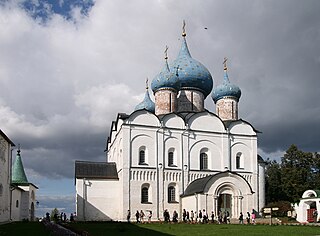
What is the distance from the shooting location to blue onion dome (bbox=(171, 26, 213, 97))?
37.5 metres

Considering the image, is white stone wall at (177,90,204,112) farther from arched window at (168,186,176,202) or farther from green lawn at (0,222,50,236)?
green lawn at (0,222,50,236)

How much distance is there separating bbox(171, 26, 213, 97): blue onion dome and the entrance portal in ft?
33.3

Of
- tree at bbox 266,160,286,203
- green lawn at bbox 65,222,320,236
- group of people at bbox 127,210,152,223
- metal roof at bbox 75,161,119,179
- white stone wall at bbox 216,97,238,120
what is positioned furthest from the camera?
tree at bbox 266,160,286,203

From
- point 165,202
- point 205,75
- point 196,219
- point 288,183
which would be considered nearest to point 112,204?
point 165,202

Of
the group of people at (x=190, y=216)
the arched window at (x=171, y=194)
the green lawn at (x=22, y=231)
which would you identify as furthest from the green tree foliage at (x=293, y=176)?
the green lawn at (x=22, y=231)

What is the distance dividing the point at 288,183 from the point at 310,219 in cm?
1028

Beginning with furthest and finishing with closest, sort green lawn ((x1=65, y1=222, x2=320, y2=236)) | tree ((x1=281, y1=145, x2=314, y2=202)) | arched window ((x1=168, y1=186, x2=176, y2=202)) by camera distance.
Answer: tree ((x1=281, y1=145, x2=314, y2=202)) < arched window ((x1=168, y1=186, x2=176, y2=202)) < green lawn ((x1=65, y1=222, x2=320, y2=236))

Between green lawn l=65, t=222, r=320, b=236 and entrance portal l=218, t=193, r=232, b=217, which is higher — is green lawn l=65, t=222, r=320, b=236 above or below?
below

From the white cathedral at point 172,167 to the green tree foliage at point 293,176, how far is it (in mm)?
4275

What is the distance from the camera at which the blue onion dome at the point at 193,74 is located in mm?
37469

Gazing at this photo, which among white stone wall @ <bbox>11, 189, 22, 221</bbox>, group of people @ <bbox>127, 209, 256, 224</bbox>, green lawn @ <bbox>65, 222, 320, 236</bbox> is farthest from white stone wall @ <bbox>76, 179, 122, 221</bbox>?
green lawn @ <bbox>65, 222, 320, 236</bbox>

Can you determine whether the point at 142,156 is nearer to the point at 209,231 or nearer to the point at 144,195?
the point at 144,195

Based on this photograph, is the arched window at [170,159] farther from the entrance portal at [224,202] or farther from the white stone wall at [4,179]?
the white stone wall at [4,179]

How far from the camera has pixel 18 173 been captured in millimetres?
38656
